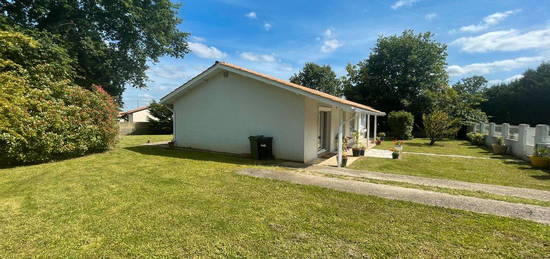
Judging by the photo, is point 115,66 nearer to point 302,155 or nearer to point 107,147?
point 107,147

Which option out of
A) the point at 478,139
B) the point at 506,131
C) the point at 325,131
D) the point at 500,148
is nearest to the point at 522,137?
the point at 500,148

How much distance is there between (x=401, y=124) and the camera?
2039 cm

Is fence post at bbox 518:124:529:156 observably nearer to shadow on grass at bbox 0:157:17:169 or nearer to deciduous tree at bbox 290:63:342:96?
shadow on grass at bbox 0:157:17:169

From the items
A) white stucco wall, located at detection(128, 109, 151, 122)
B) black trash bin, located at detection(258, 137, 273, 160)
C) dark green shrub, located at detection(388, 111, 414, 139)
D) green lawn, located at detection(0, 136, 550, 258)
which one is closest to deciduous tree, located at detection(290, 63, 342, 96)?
dark green shrub, located at detection(388, 111, 414, 139)

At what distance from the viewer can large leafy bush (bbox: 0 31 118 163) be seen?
6922 millimetres

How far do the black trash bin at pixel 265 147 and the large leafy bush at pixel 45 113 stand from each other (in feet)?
22.6

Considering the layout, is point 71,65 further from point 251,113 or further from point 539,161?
point 539,161

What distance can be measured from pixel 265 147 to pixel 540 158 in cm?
1041

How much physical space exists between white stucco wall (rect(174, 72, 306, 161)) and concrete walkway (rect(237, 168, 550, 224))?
9.17ft

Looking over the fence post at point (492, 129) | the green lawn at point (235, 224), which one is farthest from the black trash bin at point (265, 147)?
the fence post at point (492, 129)

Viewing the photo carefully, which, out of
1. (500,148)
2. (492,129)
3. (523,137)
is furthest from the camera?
(492,129)

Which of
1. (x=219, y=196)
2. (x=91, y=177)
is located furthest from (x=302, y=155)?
(x=91, y=177)

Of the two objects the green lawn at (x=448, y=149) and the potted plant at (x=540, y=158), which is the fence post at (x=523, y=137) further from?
the potted plant at (x=540, y=158)

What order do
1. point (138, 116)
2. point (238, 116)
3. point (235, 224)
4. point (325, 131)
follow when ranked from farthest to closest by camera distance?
point (138, 116) → point (325, 131) → point (238, 116) → point (235, 224)
